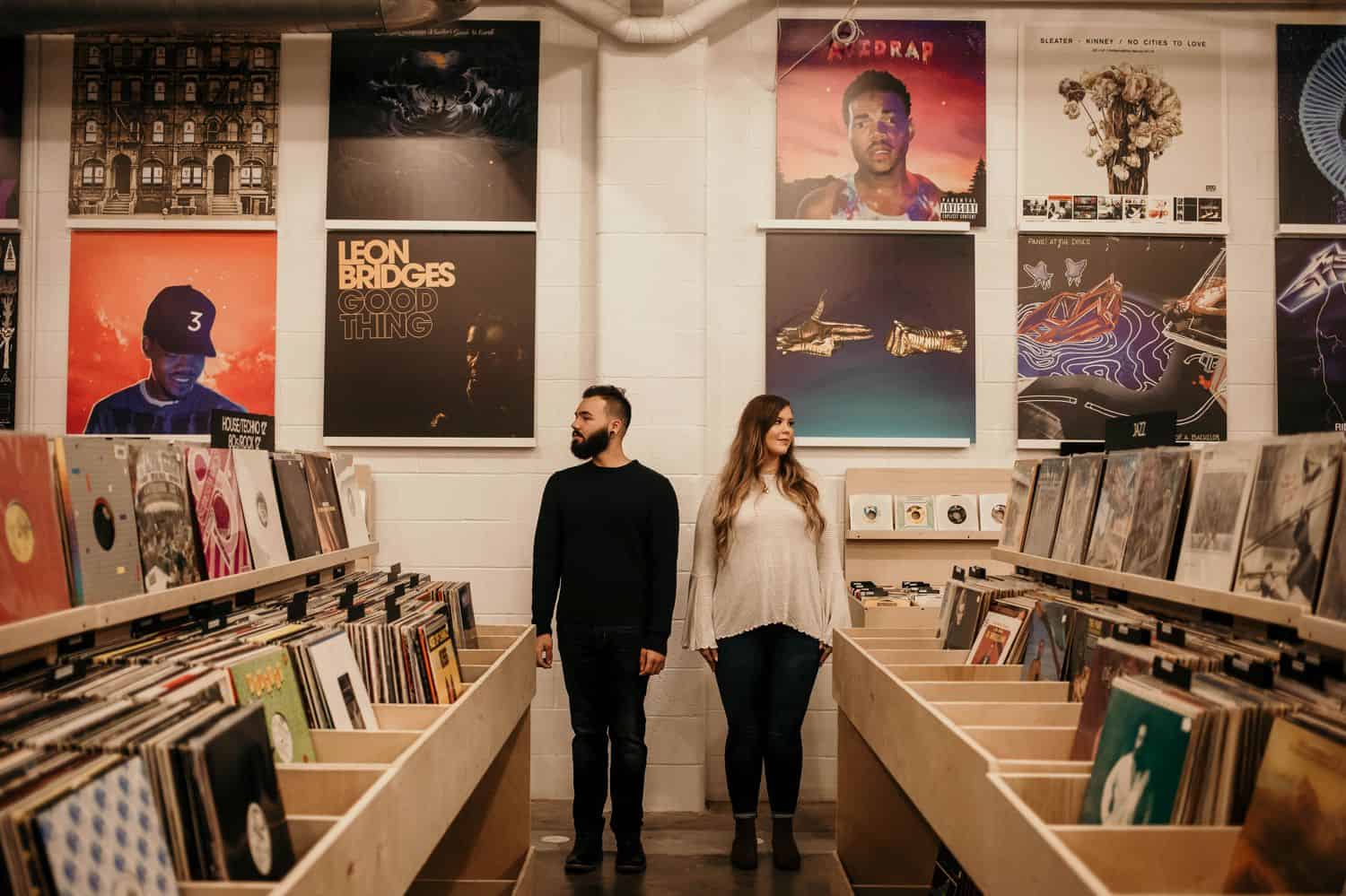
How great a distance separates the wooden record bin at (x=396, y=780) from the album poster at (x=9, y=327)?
7.58 feet

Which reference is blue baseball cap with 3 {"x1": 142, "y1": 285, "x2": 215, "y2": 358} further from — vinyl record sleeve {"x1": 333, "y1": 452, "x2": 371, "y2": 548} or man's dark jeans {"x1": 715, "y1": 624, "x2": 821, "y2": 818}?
man's dark jeans {"x1": 715, "y1": 624, "x2": 821, "y2": 818}

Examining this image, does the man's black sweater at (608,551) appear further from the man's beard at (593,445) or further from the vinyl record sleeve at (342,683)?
the vinyl record sleeve at (342,683)

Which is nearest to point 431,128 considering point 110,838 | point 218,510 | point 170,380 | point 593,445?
point 170,380

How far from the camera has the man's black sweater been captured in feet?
10.4

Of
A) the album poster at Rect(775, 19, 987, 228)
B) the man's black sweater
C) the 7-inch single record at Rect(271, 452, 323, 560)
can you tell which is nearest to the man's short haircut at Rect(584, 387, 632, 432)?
the man's black sweater

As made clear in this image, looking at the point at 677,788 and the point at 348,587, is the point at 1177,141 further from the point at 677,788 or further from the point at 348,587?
the point at 348,587

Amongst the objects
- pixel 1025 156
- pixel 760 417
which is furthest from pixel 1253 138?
pixel 760 417

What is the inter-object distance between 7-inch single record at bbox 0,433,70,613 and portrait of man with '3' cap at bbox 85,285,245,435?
2.69m

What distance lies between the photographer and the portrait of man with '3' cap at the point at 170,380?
4.03 m

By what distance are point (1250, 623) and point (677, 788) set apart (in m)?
2.63

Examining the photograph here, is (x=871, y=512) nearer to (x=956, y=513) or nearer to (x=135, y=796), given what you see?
(x=956, y=513)

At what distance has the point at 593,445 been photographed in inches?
130

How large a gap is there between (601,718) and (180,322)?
2.59 metres

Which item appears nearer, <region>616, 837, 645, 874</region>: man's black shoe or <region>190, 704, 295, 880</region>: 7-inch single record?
<region>190, 704, 295, 880</region>: 7-inch single record
